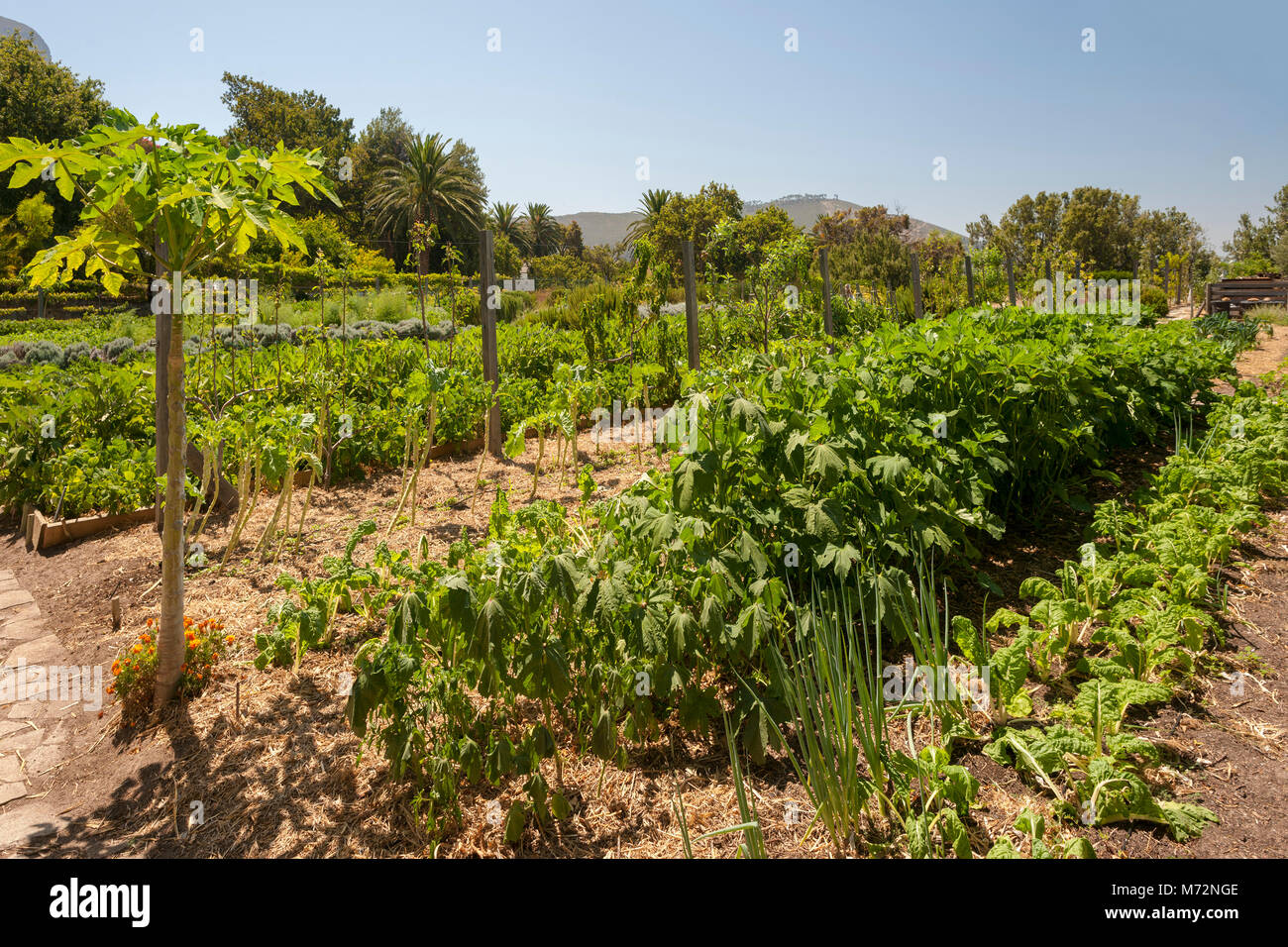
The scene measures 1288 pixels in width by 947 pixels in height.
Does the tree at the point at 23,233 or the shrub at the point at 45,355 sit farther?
the tree at the point at 23,233

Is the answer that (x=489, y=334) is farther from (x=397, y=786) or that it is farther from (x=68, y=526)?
(x=397, y=786)

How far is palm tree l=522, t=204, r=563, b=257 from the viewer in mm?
58406

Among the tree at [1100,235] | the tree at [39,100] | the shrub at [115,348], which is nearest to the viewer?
the shrub at [115,348]

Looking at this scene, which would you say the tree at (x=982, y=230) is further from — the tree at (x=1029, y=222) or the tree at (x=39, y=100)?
the tree at (x=39, y=100)

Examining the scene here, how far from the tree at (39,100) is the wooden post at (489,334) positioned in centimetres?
2939

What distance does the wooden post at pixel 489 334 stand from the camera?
22.9 feet

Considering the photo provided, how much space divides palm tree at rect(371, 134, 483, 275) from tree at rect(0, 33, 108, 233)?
38.2 feet

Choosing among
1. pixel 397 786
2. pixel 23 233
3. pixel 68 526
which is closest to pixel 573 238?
pixel 23 233

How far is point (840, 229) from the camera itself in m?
55.4

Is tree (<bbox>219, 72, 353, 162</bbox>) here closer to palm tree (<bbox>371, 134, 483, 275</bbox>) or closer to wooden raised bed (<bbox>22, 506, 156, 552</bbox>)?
palm tree (<bbox>371, 134, 483, 275</bbox>)

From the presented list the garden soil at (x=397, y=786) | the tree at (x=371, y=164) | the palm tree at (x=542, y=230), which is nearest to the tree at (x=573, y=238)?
the palm tree at (x=542, y=230)
